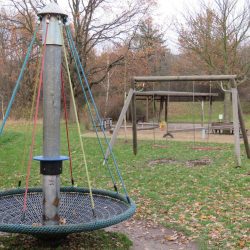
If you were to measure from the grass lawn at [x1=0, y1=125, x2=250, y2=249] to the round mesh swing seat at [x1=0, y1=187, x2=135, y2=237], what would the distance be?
1.21ft

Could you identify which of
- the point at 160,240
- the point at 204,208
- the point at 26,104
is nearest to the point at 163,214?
the point at 204,208

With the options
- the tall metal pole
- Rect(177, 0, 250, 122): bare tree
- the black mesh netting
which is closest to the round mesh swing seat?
the black mesh netting

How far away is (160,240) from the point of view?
4605 mm

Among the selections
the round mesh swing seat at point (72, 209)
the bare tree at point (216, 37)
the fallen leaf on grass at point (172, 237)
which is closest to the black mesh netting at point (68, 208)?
the round mesh swing seat at point (72, 209)

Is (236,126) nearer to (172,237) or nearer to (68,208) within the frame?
(172,237)

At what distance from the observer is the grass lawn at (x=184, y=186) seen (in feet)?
15.9

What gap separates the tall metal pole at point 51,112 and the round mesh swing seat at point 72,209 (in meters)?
0.25

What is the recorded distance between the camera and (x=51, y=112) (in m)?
3.98

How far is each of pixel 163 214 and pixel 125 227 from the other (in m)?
0.70

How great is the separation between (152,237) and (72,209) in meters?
0.97

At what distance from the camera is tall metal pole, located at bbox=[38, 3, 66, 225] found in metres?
3.96

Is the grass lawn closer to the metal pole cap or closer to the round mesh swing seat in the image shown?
the round mesh swing seat

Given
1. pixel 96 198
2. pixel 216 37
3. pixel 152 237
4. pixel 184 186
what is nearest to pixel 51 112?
pixel 96 198

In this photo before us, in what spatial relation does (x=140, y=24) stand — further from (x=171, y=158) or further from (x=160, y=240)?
(x=160, y=240)
